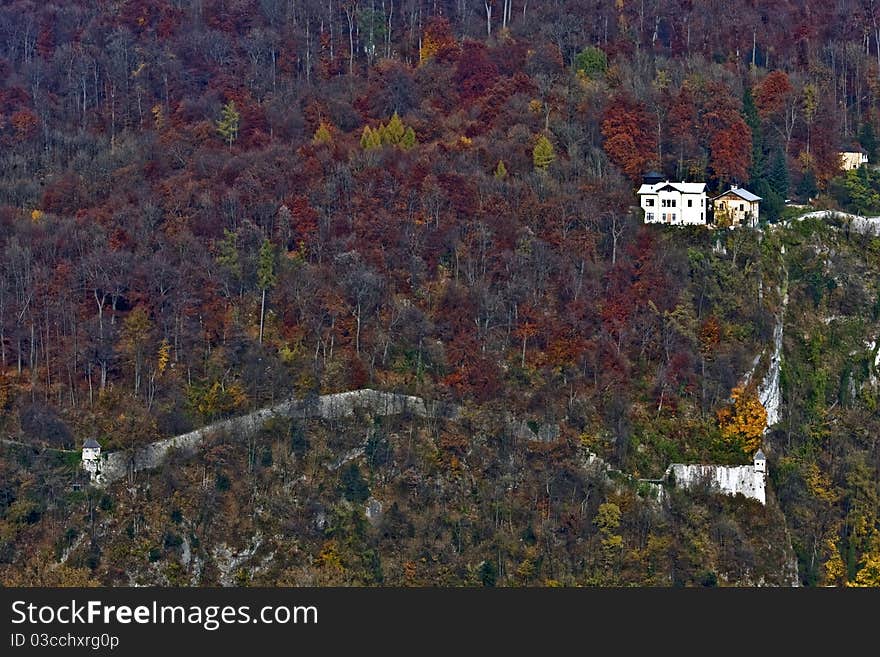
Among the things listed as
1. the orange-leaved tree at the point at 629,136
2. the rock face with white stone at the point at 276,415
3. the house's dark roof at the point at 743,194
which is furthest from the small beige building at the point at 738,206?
the rock face with white stone at the point at 276,415

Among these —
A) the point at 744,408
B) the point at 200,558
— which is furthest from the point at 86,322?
the point at 744,408

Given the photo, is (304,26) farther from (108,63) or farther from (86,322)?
(86,322)

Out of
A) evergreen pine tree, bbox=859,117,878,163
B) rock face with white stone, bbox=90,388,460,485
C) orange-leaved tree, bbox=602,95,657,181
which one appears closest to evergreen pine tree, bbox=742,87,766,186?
orange-leaved tree, bbox=602,95,657,181

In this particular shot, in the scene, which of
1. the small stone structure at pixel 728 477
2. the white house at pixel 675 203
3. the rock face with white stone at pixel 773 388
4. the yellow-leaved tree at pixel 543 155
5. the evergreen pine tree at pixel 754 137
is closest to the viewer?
the small stone structure at pixel 728 477

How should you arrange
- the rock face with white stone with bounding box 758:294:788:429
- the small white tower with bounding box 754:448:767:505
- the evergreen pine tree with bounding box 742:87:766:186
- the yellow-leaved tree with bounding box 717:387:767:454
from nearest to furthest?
1. the small white tower with bounding box 754:448:767:505
2. the yellow-leaved tree with bounding box 717:387:767:454
3. the rock face with white stone with bounding box 758:294:788:429
4. the evergreen pine tree with bounding box 742:87:766:186

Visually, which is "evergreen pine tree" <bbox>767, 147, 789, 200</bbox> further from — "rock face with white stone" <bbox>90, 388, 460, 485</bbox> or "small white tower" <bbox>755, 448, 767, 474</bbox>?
"rock face with white stone" <bbox>90, 388, 460, 485</bbox>

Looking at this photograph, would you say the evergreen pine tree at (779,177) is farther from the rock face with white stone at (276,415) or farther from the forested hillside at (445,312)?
the rock face with white stone at (276,415)

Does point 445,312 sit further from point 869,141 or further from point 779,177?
point 869,141
